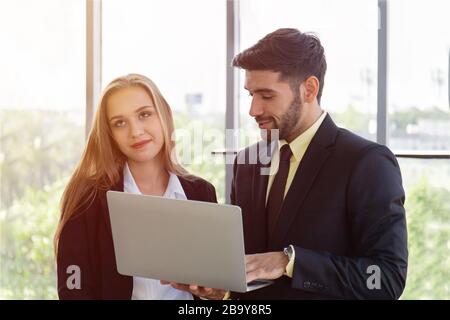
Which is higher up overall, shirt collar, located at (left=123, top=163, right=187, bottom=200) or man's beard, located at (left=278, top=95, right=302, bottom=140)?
man's beard, located at (left=278, top=95, right=302, bottom=140)

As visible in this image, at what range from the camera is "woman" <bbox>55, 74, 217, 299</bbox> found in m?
2.05

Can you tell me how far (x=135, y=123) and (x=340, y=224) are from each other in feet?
2.41

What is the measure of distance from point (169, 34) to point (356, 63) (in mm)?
846

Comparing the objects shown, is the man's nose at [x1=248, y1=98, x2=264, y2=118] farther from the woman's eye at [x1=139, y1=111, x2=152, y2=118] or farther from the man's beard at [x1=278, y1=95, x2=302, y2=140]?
Answer: the woman's eye at [x1=139, y1=111, x2=152, y2=118]

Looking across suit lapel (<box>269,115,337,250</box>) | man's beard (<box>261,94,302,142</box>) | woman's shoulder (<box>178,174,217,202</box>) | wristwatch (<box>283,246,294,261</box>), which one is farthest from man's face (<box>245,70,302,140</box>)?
wristwatch (<box>283,246,294,261</box>)

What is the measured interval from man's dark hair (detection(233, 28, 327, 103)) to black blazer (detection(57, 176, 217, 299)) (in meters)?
0.64

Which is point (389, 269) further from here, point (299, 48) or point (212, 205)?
point (299, 48)

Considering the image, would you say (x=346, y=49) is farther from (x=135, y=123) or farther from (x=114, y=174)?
(x=114, y=174)

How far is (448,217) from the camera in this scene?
2771mm

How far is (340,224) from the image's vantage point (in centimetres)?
193

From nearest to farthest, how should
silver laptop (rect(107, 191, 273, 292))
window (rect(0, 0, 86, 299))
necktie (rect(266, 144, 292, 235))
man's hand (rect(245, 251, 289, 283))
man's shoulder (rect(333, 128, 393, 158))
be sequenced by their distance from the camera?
1. silver laptop (rect(107, 191, 273, 292))
2. man's hand (rect(245, 251, 289, 283))
3. man's shoulder (rect(333, 128, 393, 158))
4. necktie (rect(266, 144, 292, 235))
5. window (rect(0, 0, 86, 299))
